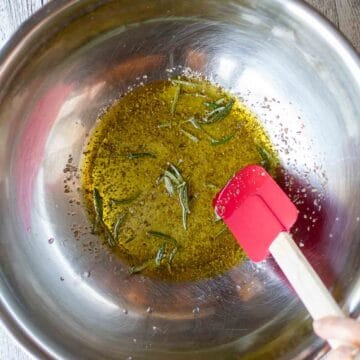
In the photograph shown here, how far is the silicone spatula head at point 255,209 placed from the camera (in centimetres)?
163

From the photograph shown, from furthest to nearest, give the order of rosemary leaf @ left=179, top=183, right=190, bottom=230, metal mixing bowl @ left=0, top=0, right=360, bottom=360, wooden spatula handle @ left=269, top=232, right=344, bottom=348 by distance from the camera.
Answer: rosemary leaf @ left=179, top=183, right=190, bottom=230 → metal mixing bowl @ left=0, top=0, right=360, bottom=360 → wooden spatula handle @ left=269, top=232, right=344, bottom=348

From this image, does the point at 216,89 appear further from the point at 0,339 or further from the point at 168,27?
the point at 0,339

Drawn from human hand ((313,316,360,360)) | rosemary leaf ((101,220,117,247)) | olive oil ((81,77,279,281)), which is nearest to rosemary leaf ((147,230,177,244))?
olive oil ((81,77,279,281))

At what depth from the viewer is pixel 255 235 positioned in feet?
5.40

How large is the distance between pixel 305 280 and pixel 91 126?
84 cm

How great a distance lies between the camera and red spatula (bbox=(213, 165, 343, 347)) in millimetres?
1468

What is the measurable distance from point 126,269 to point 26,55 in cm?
70

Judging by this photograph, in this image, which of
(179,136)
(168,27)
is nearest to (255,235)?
(179,136)

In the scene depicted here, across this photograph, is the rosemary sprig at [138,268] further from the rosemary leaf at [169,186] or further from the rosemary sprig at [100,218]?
the rosemary leaf at [169,186]

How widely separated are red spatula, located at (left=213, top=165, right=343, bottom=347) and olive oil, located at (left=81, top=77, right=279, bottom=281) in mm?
115

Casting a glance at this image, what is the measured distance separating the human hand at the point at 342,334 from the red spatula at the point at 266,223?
0.29 feet

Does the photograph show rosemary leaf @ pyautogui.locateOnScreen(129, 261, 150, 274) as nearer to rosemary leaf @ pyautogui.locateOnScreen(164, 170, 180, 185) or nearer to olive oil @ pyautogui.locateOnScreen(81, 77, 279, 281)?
olive oil @ pyautogui.locateOnScreen(81, 77, 279, 281)

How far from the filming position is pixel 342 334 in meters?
1.28

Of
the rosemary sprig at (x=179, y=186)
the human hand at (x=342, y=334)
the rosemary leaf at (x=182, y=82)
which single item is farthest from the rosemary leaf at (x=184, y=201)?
the human hand at (x=342, y=334)
